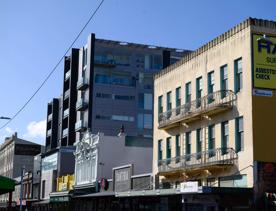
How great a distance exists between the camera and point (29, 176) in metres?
77.2

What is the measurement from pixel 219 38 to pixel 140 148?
60.7 ft

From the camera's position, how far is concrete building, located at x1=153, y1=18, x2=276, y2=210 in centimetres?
2673

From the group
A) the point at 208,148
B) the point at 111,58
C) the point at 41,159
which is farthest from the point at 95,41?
the point at 208,148

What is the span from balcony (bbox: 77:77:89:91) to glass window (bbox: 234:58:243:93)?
180 feet

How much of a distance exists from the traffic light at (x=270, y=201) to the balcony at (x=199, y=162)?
8.37 ft

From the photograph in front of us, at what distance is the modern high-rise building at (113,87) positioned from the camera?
81.7m

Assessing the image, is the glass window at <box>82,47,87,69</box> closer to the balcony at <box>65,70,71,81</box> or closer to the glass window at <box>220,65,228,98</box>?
the balcony at <box>65,70,71,81</box>

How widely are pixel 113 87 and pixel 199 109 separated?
53195 mm

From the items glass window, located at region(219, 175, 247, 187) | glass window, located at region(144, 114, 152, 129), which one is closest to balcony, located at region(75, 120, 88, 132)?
glass window, located at region(144, 114, 152, 129)

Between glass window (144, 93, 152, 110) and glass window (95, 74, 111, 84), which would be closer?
glass window (95, 74, 111, 84)

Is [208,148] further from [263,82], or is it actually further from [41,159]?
[41,159]

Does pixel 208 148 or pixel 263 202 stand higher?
pixel 208 148

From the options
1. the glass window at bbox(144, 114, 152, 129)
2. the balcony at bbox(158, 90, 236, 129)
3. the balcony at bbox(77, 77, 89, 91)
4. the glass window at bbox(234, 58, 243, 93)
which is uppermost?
the balcony at bbox(77, 77, 89, 91)

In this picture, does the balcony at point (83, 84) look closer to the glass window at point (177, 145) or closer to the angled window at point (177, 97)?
the angled window at point (177, 97)
